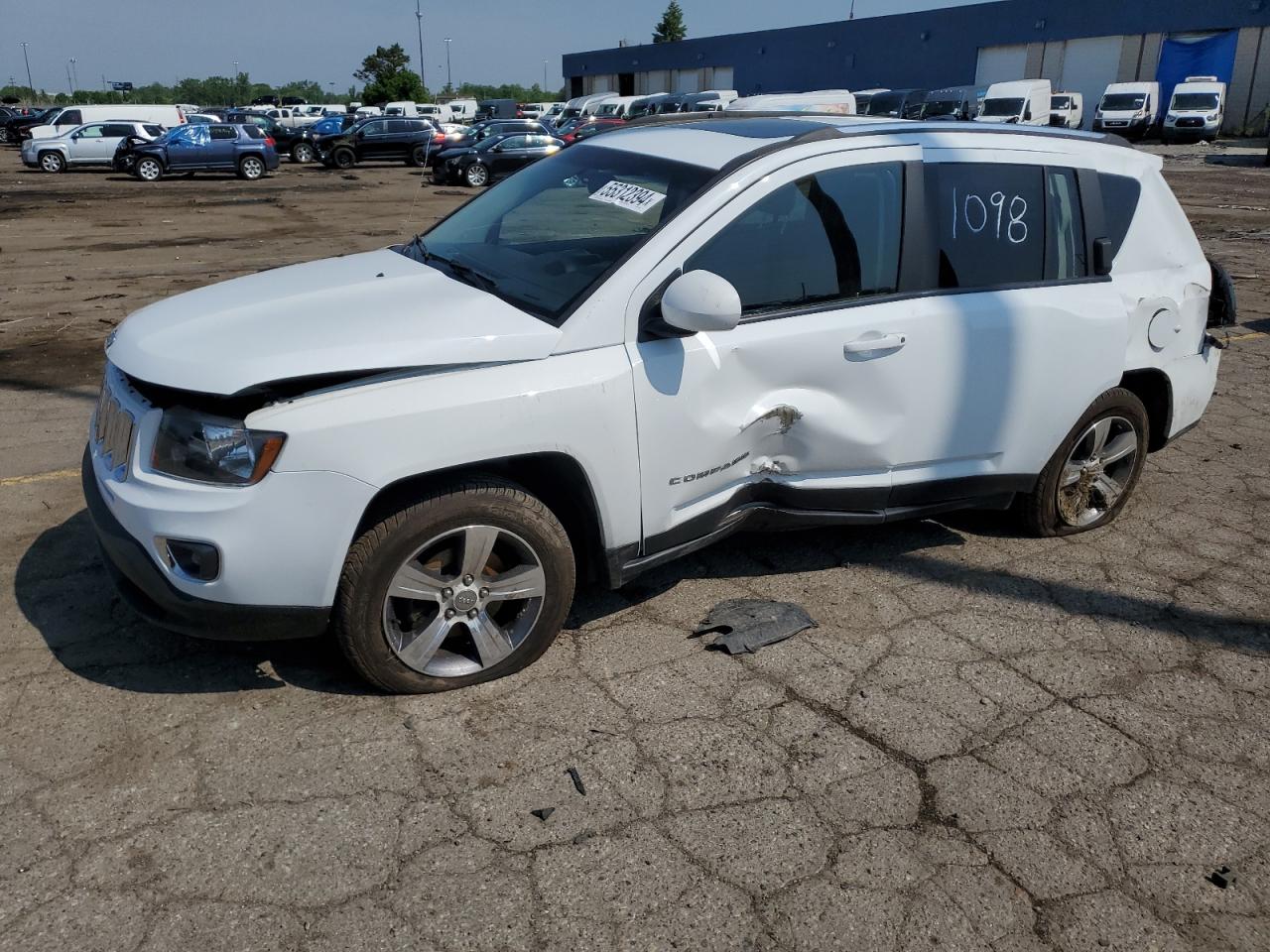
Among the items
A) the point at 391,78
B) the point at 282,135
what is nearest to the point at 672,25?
the point at 391,78

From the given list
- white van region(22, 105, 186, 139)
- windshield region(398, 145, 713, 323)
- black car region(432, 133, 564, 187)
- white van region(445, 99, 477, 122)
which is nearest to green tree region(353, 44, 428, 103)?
white van region(445, 99, 477, 122)

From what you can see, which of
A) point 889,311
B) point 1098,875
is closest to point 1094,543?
point 889,311

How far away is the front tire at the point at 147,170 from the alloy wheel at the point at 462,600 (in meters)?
26.4

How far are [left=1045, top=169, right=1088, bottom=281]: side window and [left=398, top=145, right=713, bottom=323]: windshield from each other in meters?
1.60

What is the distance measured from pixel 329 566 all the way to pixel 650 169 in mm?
1870

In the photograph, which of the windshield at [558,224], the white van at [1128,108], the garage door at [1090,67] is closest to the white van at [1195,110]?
the white van at [1128,108]

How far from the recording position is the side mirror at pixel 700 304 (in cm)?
320

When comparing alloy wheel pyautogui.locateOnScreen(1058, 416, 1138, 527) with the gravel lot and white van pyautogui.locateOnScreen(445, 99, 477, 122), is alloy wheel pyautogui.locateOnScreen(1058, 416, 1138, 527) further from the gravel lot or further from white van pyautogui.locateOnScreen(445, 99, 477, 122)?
white van pyautogui.locateOnScreen(445, 99, 477, 122)

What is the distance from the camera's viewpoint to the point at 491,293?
348 cm

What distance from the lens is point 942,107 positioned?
113ft

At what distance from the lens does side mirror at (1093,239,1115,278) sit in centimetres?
433

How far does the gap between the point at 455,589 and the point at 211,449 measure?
0.82 metres

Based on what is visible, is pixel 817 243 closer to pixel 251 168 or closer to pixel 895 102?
pixel 251 168

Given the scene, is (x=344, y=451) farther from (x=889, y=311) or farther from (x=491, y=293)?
(x=889, y=311)
